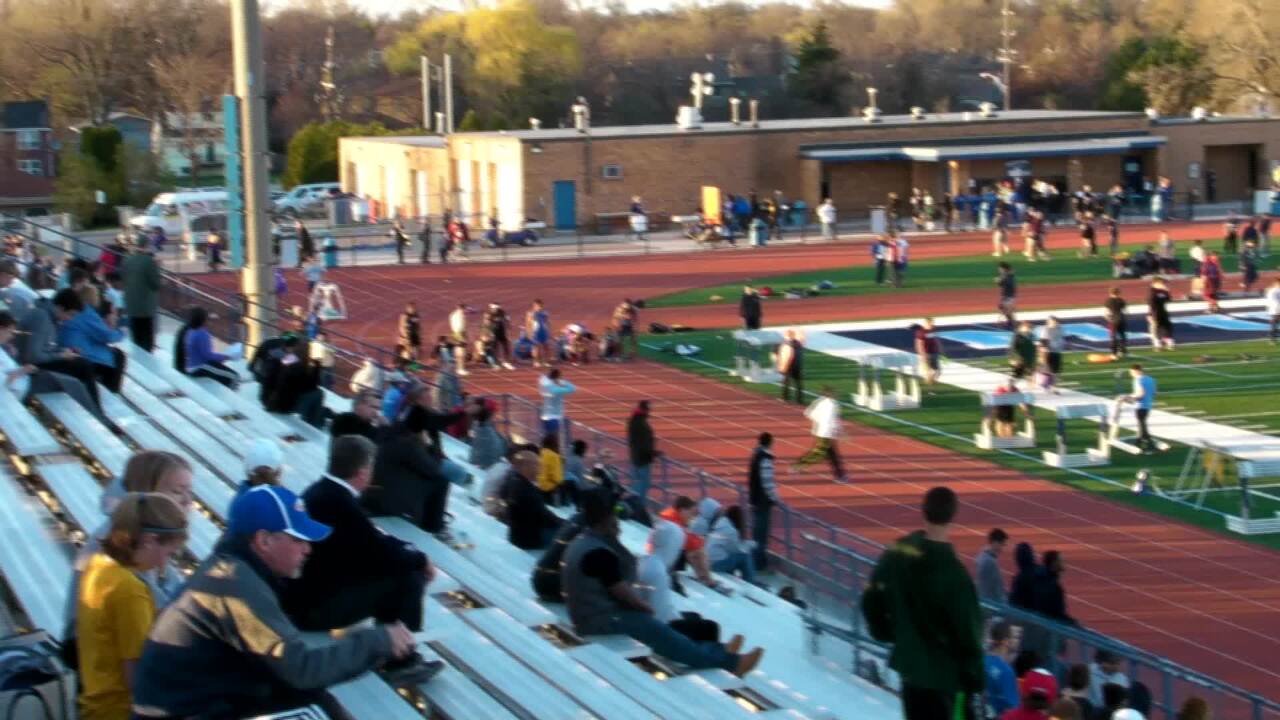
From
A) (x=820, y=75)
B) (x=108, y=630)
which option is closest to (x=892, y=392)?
(x=108, y=630)

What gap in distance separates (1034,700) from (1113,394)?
60.4 ft

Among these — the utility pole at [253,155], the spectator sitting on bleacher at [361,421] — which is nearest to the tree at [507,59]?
→ the utility pole at [253,155]

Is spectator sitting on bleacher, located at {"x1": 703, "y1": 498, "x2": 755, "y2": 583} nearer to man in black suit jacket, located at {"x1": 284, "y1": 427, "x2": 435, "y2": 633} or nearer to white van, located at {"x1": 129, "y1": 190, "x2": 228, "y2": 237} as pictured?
man in black suit jacket, located at {"x1": 284, "y1": 427, "x2": 435, "y2": 633}

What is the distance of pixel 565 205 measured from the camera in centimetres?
5491

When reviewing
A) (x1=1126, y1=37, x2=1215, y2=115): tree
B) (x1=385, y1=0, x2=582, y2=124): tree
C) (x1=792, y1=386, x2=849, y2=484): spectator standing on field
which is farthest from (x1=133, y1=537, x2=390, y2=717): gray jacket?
(x1=385, y1=0, x2=582, y2=124): tree

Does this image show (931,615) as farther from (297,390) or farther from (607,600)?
(297,390)

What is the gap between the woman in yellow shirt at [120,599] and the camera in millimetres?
5668

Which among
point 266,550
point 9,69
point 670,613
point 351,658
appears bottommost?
point 670,613

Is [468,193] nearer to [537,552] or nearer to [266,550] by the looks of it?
[537,552]

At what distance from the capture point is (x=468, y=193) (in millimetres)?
59344

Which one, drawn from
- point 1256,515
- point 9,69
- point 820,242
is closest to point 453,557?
point 1256,515

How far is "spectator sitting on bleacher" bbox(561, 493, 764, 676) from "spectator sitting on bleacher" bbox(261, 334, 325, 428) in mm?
6255

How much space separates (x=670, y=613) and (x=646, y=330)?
86.9 ft

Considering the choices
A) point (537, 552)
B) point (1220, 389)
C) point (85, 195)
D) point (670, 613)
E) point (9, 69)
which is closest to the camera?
point (670, 613)
